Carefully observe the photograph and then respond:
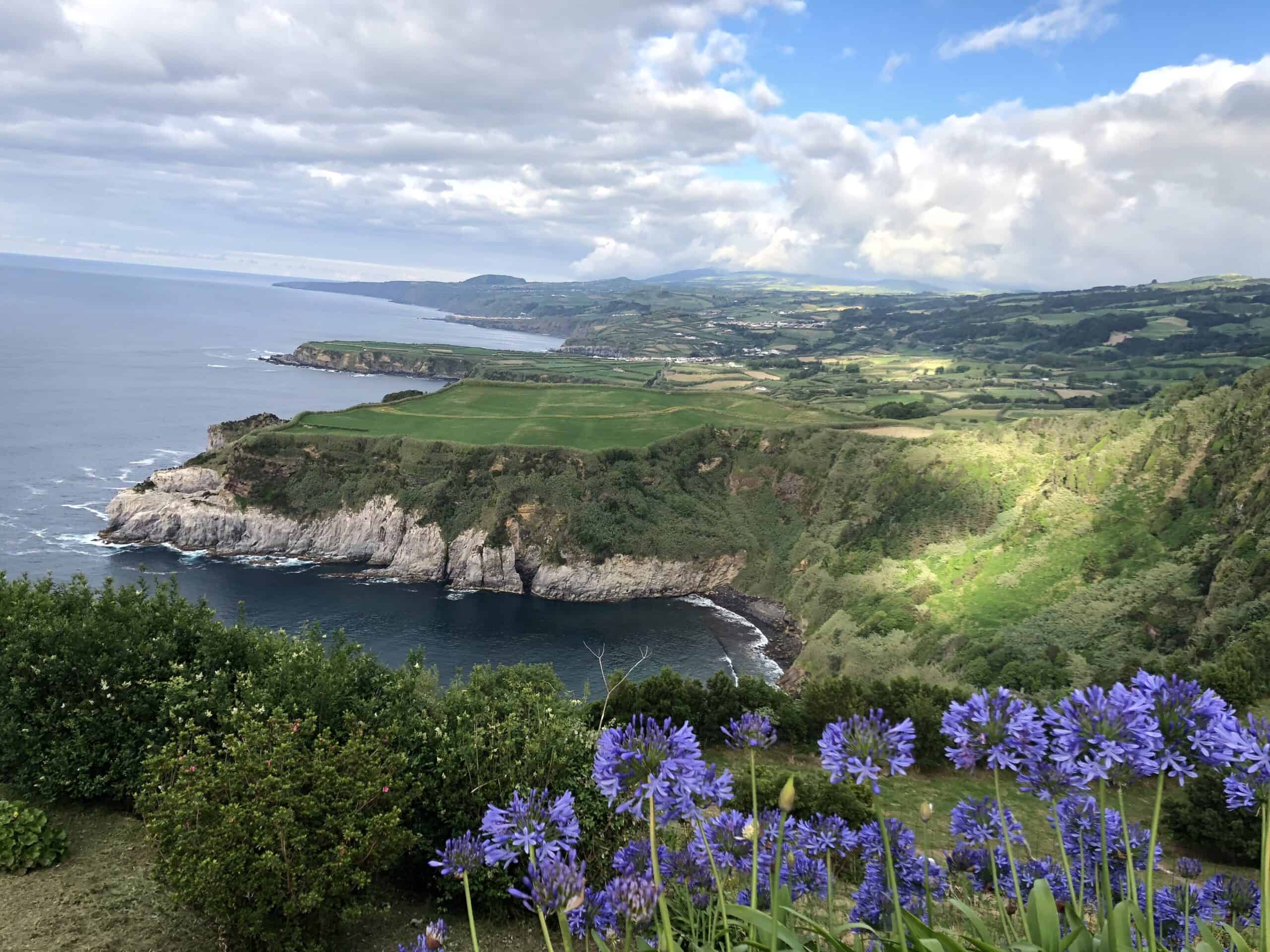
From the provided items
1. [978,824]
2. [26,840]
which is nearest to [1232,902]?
[978,824]

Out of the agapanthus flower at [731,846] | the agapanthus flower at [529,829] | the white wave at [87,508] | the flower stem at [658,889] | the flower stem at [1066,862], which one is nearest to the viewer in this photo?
the flower stem at [658,889]

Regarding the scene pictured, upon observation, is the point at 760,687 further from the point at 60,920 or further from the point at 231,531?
the point at 231,531

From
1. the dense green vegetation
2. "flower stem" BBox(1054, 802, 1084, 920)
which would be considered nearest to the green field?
the dense green vegetation

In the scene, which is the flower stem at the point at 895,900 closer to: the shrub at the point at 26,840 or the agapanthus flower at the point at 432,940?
the agapanthus flower at the point at 432,940

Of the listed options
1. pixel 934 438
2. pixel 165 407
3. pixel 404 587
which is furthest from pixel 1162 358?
pixel 165 407

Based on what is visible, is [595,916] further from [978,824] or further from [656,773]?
[978,824]

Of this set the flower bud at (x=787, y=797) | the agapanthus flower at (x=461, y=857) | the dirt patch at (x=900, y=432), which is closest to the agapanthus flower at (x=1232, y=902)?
the flower bud at (x=787, y=797)
